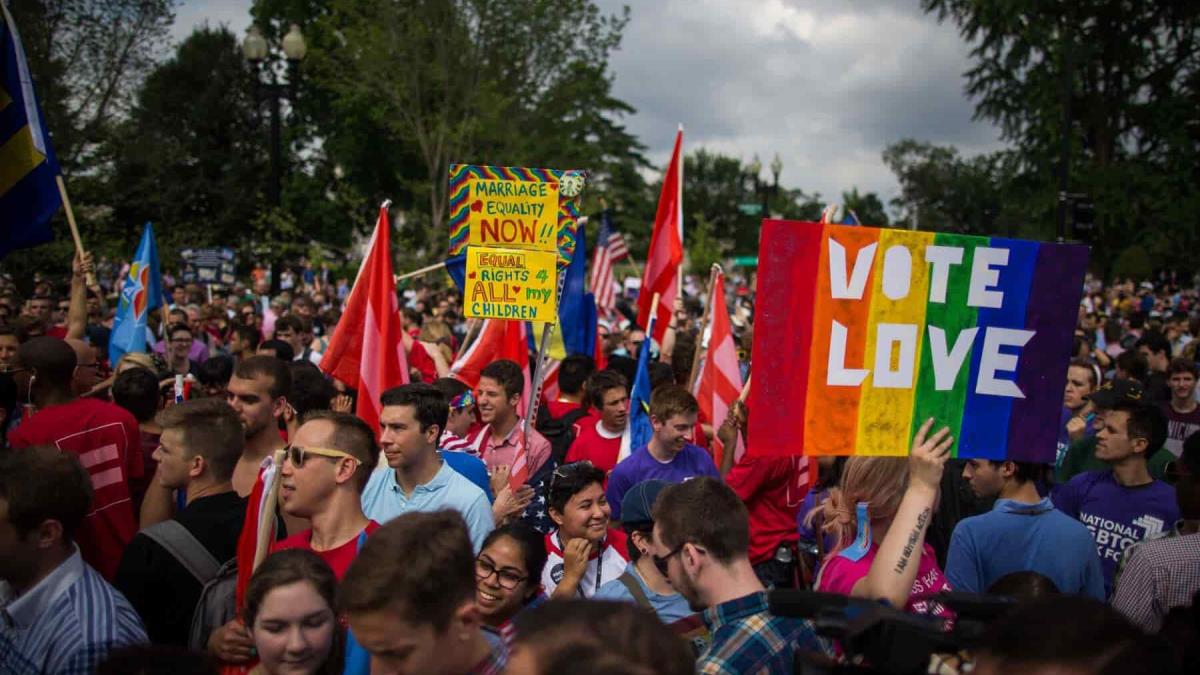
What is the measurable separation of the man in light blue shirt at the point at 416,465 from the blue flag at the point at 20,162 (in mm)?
2594

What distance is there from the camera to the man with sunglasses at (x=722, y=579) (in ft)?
10.0

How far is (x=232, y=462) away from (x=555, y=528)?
1.60m

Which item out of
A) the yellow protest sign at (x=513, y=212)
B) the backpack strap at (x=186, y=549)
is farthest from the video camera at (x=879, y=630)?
the yellow protest sign at (x=513, y=212)

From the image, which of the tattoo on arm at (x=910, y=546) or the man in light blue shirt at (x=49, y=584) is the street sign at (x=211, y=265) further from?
the tattoo on arm at (x=910, y=546)

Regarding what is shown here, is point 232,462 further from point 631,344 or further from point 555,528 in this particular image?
point 631,344

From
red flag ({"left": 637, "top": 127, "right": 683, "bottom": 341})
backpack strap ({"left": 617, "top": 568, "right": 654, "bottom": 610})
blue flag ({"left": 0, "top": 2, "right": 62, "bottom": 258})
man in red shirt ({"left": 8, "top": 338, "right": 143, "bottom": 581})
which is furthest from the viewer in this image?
red flag ({"left": 637, "top": 127, "right": 683, "bottom": 341})

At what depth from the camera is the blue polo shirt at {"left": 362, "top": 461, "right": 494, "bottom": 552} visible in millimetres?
4898

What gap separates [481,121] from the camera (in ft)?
95.2

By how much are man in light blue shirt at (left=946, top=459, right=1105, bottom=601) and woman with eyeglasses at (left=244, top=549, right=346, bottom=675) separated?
258cm

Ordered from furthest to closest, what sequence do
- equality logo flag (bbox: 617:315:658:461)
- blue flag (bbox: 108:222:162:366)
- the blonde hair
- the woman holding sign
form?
1. blue flag (bbox: 108:222:162:366)
2. equality logo flag (bbox: 617:315:658:461)
3. the blonde hair
4. the woman holding sign

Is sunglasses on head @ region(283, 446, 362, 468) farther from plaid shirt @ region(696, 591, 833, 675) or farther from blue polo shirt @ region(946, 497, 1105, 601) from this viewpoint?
blue polo shirt @ region(946, 497, 1105, 601)

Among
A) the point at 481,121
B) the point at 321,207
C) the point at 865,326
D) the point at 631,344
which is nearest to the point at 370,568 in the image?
the point at 865,326

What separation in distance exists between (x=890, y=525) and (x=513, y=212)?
13.6ft

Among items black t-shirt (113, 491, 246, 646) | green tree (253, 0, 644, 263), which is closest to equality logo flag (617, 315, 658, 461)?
black t-shirt (113, 491, 246, 646)
